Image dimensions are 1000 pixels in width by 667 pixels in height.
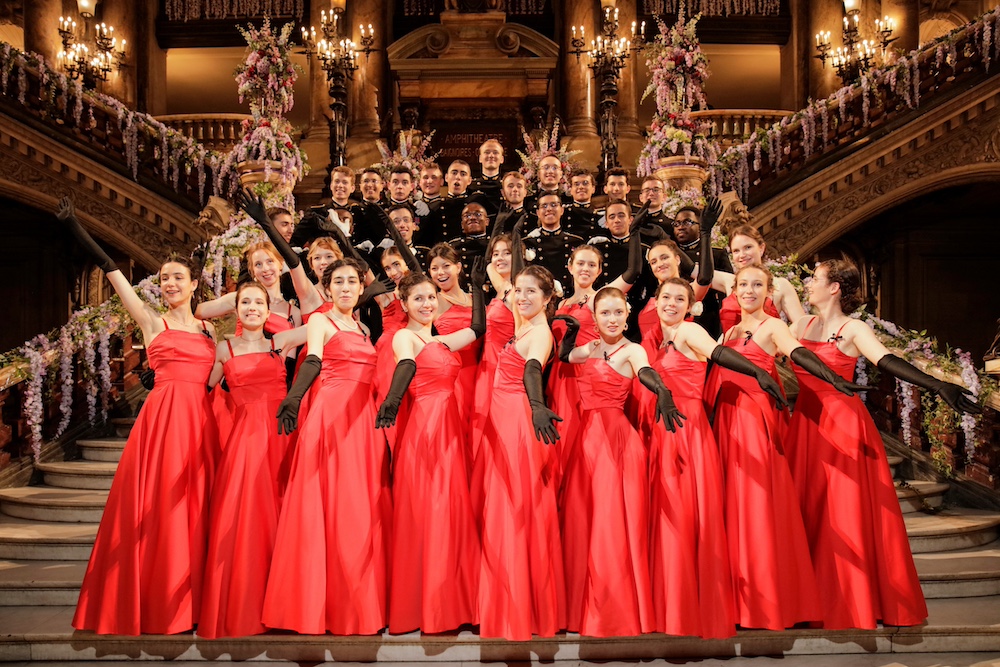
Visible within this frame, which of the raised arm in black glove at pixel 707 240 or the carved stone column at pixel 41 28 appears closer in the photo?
the raised arm in black glove at pixel 707 240

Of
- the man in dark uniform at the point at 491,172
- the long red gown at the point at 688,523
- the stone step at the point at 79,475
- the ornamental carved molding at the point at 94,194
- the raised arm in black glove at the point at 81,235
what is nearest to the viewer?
the long red gown at the point at 688,523

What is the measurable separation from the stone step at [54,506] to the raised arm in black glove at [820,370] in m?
4.16

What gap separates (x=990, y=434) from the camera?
5.82m

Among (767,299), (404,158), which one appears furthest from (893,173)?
(767,299)

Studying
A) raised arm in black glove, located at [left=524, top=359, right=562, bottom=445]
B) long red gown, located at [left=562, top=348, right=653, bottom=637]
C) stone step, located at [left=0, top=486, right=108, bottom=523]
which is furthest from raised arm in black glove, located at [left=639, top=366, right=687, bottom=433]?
stone step, located at [left=0, top=486, right=108, bottom=523]

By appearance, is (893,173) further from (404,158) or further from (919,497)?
(919,497)

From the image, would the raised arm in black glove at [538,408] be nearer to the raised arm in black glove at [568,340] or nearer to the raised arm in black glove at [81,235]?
the raised arm in black glove at [568,340]

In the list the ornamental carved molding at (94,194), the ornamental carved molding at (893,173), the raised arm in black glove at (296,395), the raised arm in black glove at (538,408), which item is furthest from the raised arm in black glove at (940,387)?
the ornamental carved molding at (94,194)

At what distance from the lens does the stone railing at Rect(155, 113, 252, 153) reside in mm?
15938

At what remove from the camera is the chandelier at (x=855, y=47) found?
13.5 meters

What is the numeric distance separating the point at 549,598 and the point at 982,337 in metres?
12.5

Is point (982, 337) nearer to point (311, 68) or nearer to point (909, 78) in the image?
point (909, 78)

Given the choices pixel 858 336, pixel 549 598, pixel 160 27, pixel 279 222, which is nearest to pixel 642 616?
pixel 549 598

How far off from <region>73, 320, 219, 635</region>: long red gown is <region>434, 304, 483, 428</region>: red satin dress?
124cm
